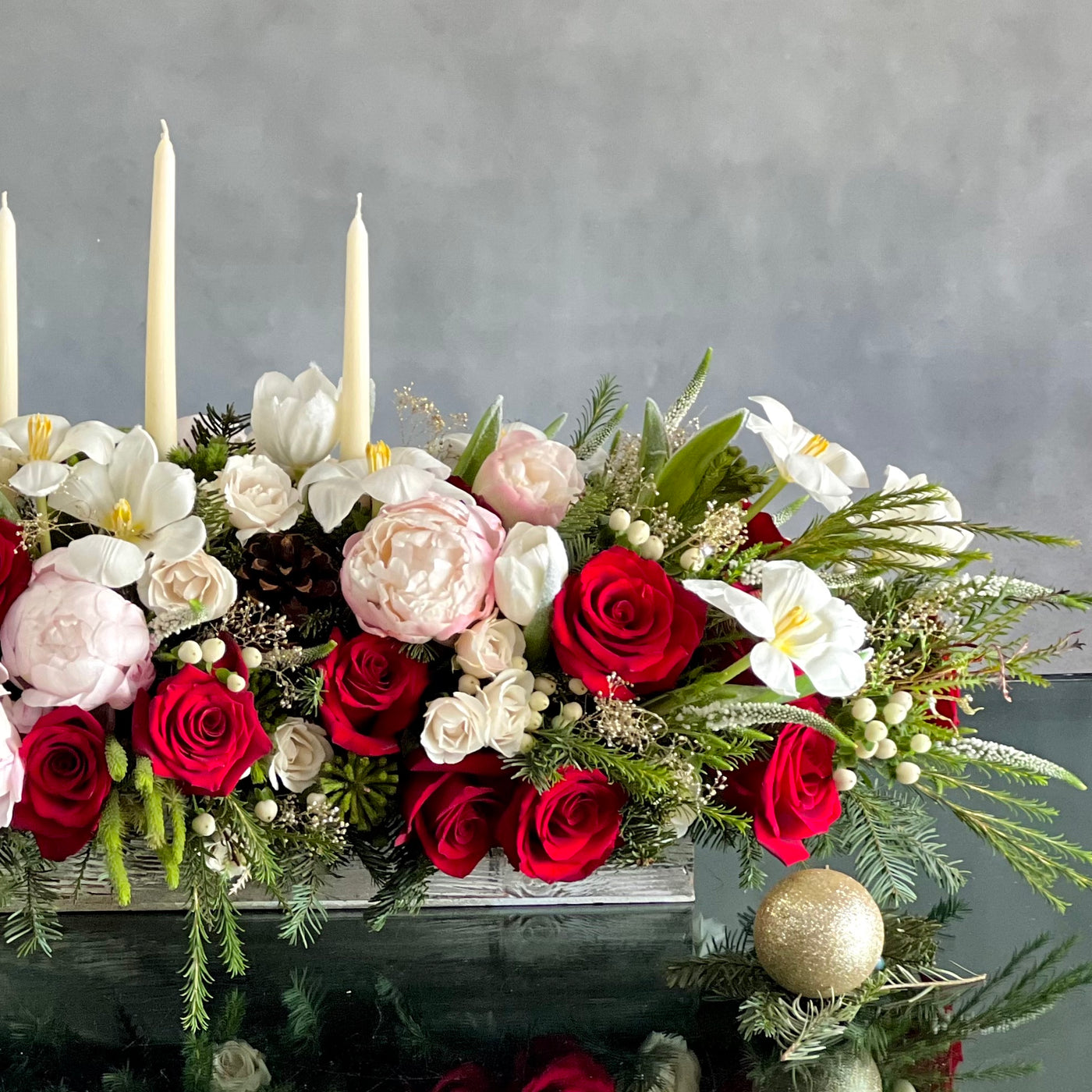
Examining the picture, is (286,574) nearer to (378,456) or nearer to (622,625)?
(378,456)

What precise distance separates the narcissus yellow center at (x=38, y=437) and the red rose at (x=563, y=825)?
12.2 inches

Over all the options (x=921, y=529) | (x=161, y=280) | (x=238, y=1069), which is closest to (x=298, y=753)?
(x=238, y=1069)

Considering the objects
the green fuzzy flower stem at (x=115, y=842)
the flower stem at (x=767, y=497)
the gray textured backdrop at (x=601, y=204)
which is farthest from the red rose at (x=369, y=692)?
the gray textured backdrop at (x=601, y=204)

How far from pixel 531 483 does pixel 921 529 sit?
0.23 meters

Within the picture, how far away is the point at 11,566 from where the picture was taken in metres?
0.58

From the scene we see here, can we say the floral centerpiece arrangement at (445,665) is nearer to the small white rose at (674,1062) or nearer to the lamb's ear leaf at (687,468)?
the lamb's ear leaf at (687,468)

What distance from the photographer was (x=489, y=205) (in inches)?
91.0

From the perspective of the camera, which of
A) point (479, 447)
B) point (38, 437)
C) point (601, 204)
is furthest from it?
point (601, 204)

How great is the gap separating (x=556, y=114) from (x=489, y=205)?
8.8 inches

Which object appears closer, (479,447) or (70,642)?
(70,642)

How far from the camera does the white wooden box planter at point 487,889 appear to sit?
27.0 inches

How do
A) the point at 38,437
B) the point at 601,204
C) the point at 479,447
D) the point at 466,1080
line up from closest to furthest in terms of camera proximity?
the point at 466,1080
the point at 38,437
the point at 479,447
the point at 601,204

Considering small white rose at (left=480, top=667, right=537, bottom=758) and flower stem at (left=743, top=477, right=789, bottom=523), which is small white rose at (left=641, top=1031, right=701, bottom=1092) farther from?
flower stem at (left=743, top=477, right=789, bottom=523)

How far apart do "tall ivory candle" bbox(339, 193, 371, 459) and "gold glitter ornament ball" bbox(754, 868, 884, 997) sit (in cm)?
33
